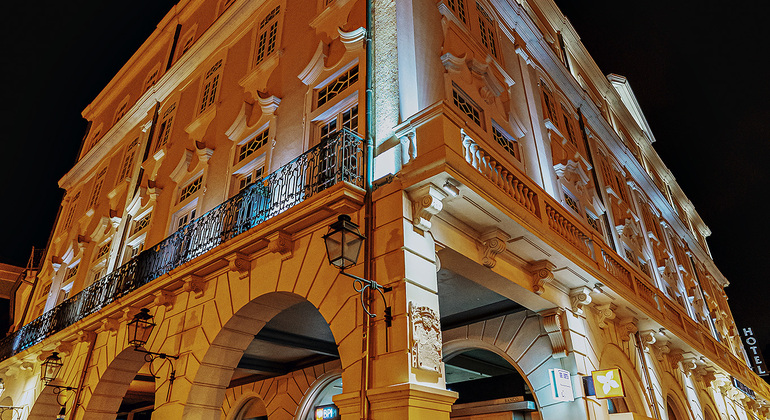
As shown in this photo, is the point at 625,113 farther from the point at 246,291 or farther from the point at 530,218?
the point at 246,291

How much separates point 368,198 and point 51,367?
397 inches

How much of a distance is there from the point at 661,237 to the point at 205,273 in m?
17.5

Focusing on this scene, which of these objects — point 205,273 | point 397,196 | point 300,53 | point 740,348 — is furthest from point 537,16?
point 740,348

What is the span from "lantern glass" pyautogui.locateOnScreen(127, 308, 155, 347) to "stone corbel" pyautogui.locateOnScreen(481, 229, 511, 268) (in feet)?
20.3

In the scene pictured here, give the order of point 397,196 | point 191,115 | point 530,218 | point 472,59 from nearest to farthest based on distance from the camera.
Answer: point 397,196 < point 530,218 < point 472,59 < point 191,115

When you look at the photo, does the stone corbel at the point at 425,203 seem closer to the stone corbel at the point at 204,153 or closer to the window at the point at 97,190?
the stone corbel at the point at 204,153

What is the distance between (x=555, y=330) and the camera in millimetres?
8617

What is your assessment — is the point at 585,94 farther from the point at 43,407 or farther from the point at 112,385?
the point at 43,407

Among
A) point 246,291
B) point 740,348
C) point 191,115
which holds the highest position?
point 191,115

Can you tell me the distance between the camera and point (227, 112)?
1162cm

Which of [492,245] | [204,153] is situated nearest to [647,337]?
[492,245]

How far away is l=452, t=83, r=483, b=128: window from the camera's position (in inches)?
351

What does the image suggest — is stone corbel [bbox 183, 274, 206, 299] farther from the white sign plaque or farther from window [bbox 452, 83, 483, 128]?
the white sign plaque

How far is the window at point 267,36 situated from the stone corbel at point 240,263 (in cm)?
576
